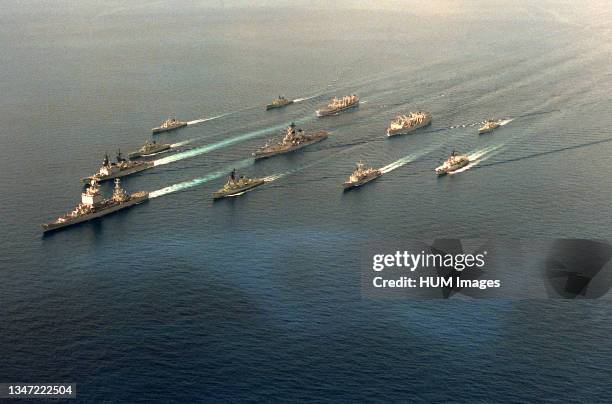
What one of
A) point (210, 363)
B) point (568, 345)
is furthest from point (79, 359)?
point (568, 345)

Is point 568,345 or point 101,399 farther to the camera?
point 568,345

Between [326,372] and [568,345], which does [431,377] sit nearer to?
A: [326,372]

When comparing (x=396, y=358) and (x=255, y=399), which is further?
(x=396, y=358)

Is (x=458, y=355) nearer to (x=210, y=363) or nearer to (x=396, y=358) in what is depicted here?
(x=396, y=358)

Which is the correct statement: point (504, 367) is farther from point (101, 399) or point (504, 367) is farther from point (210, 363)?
point (101, 399)

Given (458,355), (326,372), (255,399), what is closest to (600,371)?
(458,355)

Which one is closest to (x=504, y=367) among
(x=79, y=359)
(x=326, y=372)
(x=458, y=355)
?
(x=458, y=355)

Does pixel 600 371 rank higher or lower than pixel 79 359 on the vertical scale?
lower
